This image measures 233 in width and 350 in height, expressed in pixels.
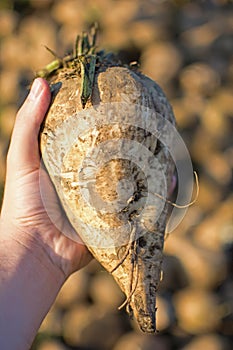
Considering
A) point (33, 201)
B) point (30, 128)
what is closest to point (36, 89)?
point (30, 128)

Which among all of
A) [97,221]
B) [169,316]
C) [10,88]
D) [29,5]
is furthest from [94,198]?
[29,5]

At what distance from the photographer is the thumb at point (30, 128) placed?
1.50 metres

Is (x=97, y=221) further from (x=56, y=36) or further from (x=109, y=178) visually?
(x=56, y=36)

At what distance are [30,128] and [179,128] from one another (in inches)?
74.7

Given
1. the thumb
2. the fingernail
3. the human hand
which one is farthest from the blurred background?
the fingernail

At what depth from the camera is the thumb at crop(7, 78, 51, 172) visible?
1500mm

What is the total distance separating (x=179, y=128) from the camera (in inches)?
130

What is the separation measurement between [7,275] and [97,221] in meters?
0.28

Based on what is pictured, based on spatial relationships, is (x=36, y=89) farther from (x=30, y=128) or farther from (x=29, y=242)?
(x=29, y=242)

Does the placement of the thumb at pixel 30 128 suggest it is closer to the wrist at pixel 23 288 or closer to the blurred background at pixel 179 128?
the wrist at pixel 23 288

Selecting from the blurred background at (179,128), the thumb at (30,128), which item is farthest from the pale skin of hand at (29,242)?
the blurred background at (179,128)

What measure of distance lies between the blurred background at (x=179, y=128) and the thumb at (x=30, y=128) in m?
1.35

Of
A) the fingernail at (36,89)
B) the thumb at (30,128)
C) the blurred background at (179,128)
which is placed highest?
the fingernail at (36,89)

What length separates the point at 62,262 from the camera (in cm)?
161
